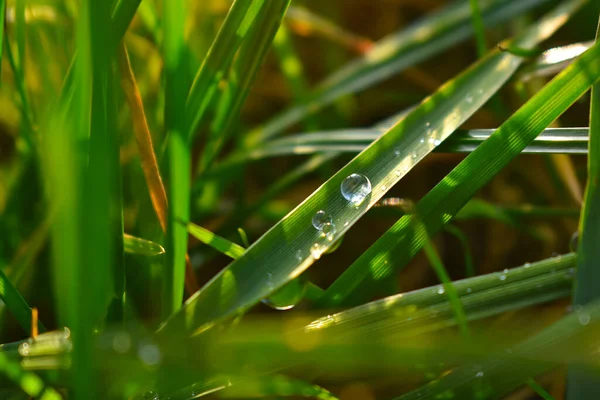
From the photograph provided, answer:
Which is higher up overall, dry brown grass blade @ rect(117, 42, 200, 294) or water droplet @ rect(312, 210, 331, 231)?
dry brown grass blade @ rect(117, 42, 200, 294)

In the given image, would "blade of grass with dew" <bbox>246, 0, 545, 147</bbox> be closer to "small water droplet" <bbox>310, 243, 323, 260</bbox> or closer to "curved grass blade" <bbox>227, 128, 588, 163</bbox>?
"curved grass blade" <bbox>227, 128, 588, 163</bbox>

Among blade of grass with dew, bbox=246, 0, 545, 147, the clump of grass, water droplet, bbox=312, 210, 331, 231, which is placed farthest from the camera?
blade of grass with dew, bbox=246, 0, 545, 147

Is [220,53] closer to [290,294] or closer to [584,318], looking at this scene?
[290,294]

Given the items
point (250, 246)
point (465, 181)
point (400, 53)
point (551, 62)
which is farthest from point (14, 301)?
point (400, 53)

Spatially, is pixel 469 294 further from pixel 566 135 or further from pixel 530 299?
pixel 566 135

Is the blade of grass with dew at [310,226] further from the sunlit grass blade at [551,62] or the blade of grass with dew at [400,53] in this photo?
the blade of grass with dew at [400,53]

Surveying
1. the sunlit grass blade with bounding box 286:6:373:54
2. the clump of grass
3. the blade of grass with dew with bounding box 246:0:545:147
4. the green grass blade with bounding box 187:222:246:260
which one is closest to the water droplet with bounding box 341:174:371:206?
the clump of grass
